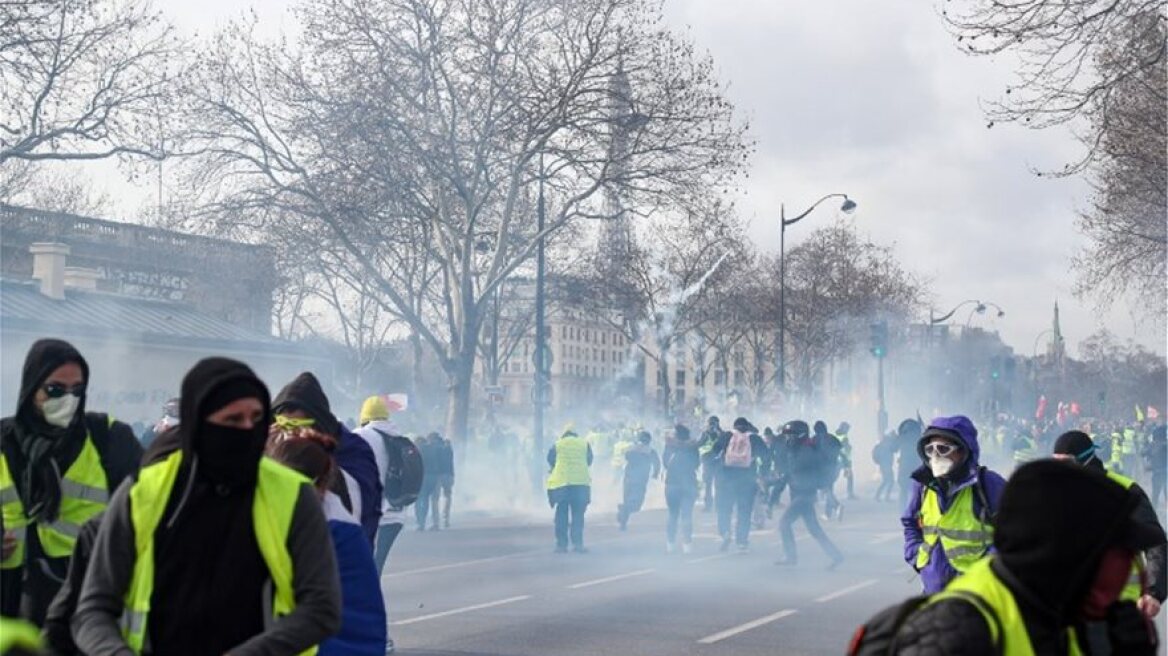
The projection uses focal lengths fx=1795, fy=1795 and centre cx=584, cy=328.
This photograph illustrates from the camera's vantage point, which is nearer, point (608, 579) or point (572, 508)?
point (608, 579)

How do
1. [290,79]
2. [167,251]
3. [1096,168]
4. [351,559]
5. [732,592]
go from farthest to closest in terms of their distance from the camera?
[167,251] < [290,79] < [1096,168] < [732,592] < [351,559]

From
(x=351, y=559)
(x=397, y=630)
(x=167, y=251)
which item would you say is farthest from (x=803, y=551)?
(x=167, y=251)

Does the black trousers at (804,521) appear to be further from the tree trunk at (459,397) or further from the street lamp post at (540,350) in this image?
the tree trunk at (459,397)

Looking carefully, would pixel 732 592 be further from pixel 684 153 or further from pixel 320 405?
pixel 684 153

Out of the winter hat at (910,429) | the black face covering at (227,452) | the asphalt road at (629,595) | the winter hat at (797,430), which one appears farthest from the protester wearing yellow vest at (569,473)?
the black face covering at (227,452)

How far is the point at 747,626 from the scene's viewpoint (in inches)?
582

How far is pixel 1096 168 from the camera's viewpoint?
35.1m

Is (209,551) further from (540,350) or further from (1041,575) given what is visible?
(540,350)

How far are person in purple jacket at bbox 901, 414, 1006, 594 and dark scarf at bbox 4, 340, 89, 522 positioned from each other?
3.81 meters

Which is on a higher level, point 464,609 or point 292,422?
point 292,422

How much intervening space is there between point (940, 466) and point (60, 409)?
4.01 meters

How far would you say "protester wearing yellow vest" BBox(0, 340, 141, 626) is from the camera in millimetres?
6016

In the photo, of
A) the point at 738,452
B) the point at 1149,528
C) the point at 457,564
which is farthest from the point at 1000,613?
the point at 738,452

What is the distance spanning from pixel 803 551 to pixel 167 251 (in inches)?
1364
